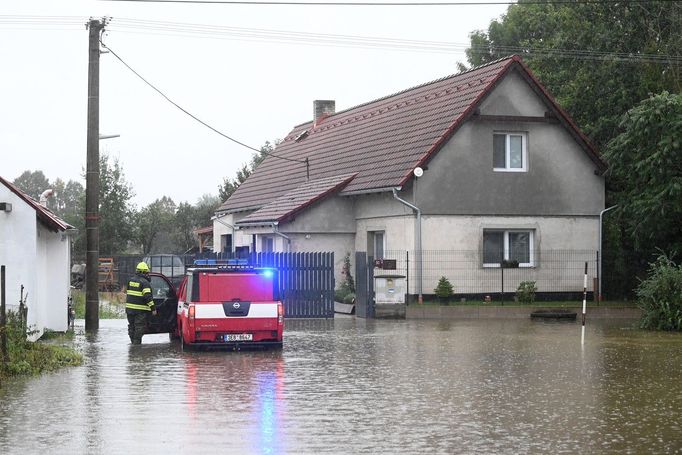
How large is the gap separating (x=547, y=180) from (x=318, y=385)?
803 inches

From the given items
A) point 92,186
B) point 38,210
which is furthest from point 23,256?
point 92,186

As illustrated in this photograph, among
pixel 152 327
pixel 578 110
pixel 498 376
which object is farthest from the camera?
pixel 578 110

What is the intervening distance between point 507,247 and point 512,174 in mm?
2241

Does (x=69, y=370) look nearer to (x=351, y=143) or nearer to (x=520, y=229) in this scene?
(x=520, y=229)

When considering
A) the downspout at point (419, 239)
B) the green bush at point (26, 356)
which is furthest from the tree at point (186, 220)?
the green bush at point (26, 356)

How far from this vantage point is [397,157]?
116 ft

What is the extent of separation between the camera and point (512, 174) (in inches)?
1362

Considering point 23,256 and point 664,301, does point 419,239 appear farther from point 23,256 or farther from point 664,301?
point 23,256

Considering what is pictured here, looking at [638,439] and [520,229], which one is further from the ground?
[520,229]

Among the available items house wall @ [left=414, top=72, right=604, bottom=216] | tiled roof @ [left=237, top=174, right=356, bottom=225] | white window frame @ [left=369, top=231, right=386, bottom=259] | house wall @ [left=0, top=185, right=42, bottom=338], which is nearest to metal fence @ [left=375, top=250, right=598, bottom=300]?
white window frame @ [left=369, top=231, right=386, bottom=259]

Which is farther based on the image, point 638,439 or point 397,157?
point 397,157

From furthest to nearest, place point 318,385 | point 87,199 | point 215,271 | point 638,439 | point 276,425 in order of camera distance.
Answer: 1. point 87,199
2. point 215,271
3. point 318,385
4. point 276,425
5. point 638,439

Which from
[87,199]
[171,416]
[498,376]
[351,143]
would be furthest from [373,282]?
[171,416]

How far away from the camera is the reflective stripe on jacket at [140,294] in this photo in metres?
22.7
